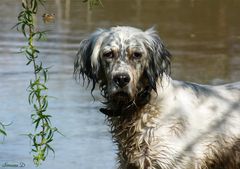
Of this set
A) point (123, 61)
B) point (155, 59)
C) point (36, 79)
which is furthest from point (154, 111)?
point (36, 79)

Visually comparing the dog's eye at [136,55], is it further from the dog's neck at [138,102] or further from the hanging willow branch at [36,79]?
the hanging willow branch at [36,79]

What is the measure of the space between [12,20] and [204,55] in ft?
18.9

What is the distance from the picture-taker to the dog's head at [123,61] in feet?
21.2

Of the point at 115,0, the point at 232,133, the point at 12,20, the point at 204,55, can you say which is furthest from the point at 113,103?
the point at 115,0

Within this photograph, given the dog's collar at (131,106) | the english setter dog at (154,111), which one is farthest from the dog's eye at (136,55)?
the dog's collar at (131,106)

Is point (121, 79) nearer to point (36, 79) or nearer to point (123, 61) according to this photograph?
point (123, 61)

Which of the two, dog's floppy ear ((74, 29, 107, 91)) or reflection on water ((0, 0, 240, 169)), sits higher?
dog's floppy ear ((74, 29, 107, 91))

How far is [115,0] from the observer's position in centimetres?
2317

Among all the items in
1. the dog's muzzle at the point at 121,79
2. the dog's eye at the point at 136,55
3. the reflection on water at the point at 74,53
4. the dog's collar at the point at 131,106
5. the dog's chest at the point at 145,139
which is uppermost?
the dog's eye at the point at 136,55

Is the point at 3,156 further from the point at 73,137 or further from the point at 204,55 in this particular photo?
the point at 204,55

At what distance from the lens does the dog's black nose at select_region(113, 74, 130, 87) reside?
6.37 meters

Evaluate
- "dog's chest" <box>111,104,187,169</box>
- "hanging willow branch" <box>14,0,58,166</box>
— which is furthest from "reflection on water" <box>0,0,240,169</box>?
"hanging willow branch" <box>14,0,58,166</box>

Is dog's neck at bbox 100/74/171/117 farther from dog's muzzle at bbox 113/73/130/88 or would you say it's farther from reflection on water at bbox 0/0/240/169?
reflection on water at bbox 0/0/240/169

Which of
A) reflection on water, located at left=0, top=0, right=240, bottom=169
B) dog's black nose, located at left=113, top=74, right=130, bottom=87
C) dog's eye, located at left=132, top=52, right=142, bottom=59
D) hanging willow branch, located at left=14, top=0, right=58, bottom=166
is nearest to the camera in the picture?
hanging willow branch, located at left=14, top=0, right=58, bottom=166
